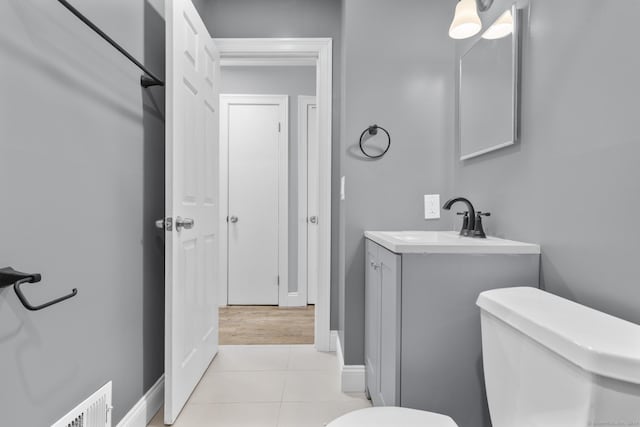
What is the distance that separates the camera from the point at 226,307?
11.3 feet

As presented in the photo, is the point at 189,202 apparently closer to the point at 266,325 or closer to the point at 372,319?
the point at 372,319

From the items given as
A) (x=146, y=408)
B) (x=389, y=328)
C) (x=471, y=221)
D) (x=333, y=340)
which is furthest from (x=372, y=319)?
(x=146, y=408)

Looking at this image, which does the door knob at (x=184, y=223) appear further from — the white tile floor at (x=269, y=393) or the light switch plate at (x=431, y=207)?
the light switch plate at (x=431, y=207)

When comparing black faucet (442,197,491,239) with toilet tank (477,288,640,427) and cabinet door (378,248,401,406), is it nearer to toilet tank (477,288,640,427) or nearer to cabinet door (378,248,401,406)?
cabinet door (378,248,401,406)

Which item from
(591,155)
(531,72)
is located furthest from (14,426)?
(531,72)

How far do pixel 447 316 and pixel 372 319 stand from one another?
0.53 meters

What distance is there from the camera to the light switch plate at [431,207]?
1.91 meters

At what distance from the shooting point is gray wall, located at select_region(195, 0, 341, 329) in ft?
7.61

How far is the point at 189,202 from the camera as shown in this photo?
1.74 metres

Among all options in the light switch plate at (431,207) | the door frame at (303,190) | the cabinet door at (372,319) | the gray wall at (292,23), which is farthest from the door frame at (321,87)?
the door frame at (303,190)

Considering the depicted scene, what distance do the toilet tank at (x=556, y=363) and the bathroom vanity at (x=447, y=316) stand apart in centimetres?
21

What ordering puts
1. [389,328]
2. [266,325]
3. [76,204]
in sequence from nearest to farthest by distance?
[76,204] < [389,328] < [266,325]

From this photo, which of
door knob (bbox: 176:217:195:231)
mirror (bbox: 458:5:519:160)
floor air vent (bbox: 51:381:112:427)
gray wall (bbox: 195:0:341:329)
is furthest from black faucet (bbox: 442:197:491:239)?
floor air vent (bbox: 51:381:112:427)

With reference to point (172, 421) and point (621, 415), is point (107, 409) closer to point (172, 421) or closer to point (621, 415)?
point (172, 421)
